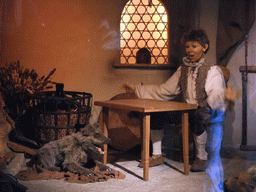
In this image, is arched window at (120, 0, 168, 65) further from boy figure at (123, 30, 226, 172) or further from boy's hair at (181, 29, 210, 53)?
boy's hair at (181, 29, 210, 53)

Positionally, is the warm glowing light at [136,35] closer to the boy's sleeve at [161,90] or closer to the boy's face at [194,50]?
the boy's sleeve at [161,90]

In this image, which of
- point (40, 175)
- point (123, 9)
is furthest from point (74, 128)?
point (123, 9)

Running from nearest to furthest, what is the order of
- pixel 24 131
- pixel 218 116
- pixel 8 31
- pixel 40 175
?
pixel 40 175 → pixel 218 116 → pixel 24 131 → pixel 8 31

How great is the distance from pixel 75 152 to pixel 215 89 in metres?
1.32

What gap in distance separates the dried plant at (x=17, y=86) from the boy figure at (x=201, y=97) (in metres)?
1.32

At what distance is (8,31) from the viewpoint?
3715mm

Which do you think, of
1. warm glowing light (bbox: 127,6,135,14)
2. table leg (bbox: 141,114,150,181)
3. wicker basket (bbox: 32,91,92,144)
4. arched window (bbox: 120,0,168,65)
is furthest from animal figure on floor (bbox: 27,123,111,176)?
warm glowing light (bbox: 127,6,135,14)

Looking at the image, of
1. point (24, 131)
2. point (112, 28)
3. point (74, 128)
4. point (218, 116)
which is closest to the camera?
point (218, 116)

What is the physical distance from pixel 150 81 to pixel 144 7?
89cm

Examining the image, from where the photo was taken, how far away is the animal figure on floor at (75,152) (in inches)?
110

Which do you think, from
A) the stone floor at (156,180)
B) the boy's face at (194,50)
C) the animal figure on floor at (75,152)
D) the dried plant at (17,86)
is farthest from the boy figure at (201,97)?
the dried plant at (17,86)

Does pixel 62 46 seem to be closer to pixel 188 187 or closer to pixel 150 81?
pixel 150 81

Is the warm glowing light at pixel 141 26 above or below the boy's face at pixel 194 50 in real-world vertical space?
above

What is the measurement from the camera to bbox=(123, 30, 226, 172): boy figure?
287 centimetres
